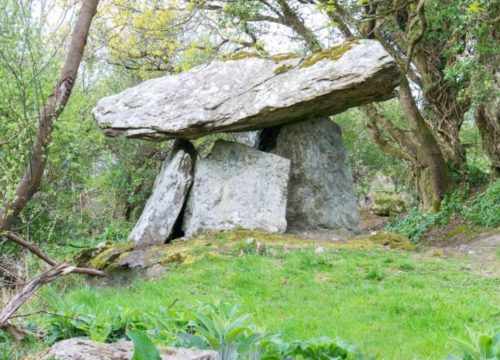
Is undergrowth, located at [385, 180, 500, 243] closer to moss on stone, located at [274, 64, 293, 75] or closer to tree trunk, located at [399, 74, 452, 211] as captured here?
tree trunk, located at [399, 74, 452, 211]

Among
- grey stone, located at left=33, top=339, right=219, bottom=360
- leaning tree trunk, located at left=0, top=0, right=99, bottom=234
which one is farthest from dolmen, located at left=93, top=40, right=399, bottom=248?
grey stone, located at left=33, top=339, right=219, bottom=360

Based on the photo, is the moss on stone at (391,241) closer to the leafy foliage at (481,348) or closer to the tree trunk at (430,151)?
the tree trunk at (430,151)

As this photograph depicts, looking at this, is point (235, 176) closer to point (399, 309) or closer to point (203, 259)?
point (203, 259)

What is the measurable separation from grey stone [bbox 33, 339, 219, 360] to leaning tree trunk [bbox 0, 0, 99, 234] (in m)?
3.52

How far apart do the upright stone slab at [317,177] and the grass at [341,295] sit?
2408 millimetres

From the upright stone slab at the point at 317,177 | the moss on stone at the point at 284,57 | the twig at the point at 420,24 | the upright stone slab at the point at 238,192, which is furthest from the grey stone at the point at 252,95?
the twig at the point at 420,24

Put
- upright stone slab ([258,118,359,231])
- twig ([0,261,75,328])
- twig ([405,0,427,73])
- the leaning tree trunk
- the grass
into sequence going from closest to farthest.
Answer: twig ([0,261,75,328]), the grass, the leaning tree trunk, twig ([405,0,427,73]), upright stone slab ([258,118,359,231])

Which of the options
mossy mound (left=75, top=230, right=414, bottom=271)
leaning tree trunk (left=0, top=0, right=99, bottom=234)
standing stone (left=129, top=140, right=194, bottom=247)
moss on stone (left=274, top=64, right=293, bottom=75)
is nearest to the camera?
leaning tree trunk (left=0, top=0, right=99, bottom=234)

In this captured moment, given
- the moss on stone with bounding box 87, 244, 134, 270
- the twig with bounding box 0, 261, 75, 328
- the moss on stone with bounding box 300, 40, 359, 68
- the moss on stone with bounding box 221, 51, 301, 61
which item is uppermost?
the moss on stone with bounding box 221, 51, 301, 61

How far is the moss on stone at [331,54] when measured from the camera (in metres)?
10.8

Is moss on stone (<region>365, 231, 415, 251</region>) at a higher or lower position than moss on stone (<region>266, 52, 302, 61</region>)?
lower

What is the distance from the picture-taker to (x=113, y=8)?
16.2m

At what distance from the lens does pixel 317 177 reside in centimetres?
1216

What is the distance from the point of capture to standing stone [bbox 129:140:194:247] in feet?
36.3
